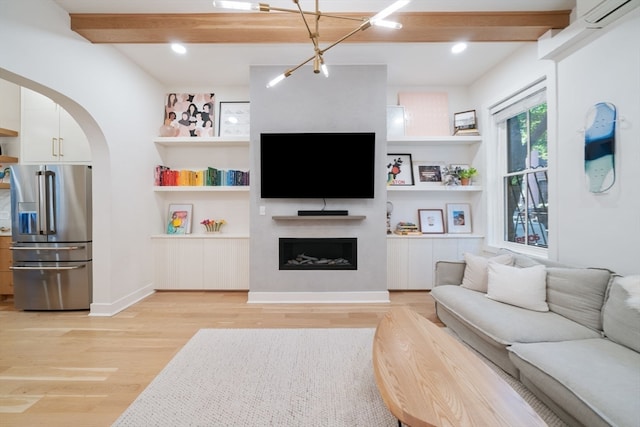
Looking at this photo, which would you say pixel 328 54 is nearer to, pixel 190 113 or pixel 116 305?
pixel 190 113

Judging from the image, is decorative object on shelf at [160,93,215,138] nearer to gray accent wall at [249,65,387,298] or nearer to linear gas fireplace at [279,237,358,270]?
gray accent wall at [249,65,387,298]

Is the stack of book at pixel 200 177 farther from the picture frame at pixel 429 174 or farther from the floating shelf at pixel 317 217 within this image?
the picture frame at pixel 429 174

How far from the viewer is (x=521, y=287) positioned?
2.18 metres

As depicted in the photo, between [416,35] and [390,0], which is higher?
[390,0]

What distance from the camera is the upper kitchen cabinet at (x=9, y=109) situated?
341cm

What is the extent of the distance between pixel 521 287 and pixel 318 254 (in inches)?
86.2

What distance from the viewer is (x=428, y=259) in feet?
12.1

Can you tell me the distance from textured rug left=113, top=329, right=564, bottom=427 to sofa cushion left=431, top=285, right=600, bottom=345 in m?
0.34

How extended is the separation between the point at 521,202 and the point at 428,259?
1.31 m

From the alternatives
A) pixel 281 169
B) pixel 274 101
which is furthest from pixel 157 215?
pixel 274 101

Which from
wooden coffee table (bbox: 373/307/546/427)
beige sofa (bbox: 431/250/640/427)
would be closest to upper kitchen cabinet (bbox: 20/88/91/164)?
wooden coffee table (bbox: 373/307/546/427)

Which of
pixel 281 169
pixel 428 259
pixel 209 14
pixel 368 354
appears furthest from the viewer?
pixel 428 259

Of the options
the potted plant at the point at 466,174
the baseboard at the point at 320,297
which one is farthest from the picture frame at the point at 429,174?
the baseboard at the point at 320,297

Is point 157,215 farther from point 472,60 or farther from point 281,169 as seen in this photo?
point 472,60
